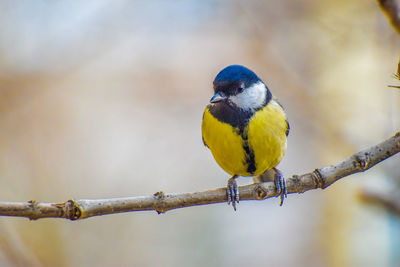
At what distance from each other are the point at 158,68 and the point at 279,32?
4.45 ft

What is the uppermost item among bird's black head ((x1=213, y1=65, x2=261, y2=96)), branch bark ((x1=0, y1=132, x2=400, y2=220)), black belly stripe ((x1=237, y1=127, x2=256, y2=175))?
bird's black head ((x1=213, y1=65, x2=261, y2=96))

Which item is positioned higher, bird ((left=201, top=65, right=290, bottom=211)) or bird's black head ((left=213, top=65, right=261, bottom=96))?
bird's black head ((left=213, top=65, right=261, bottom=96))

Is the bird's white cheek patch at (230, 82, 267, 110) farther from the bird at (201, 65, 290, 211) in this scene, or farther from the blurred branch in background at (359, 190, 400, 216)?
the blurred branch in background at (359, 190, 400, 216)

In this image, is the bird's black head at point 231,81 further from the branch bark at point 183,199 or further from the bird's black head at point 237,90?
the branch bark at point 183,199

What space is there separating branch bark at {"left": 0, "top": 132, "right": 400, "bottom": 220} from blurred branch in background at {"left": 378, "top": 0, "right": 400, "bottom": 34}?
0.54 m

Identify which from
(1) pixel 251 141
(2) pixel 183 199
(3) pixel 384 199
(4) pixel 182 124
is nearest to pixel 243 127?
(1) pixel 251 141

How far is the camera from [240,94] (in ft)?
7.66

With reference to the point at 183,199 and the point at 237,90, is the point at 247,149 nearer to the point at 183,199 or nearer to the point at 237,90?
the point at 237,90

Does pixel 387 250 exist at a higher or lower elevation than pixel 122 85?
lower

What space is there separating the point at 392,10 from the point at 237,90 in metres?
1.07

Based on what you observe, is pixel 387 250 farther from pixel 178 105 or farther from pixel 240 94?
pixel 240 94

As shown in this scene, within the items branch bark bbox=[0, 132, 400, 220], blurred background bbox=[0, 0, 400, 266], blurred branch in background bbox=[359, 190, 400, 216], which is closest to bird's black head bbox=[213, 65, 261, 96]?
branch bark bbox=[0, 132, 400, 220]

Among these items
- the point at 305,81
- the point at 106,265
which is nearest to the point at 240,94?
the point at 305,81

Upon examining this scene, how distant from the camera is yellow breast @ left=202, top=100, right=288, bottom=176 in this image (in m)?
2.21
